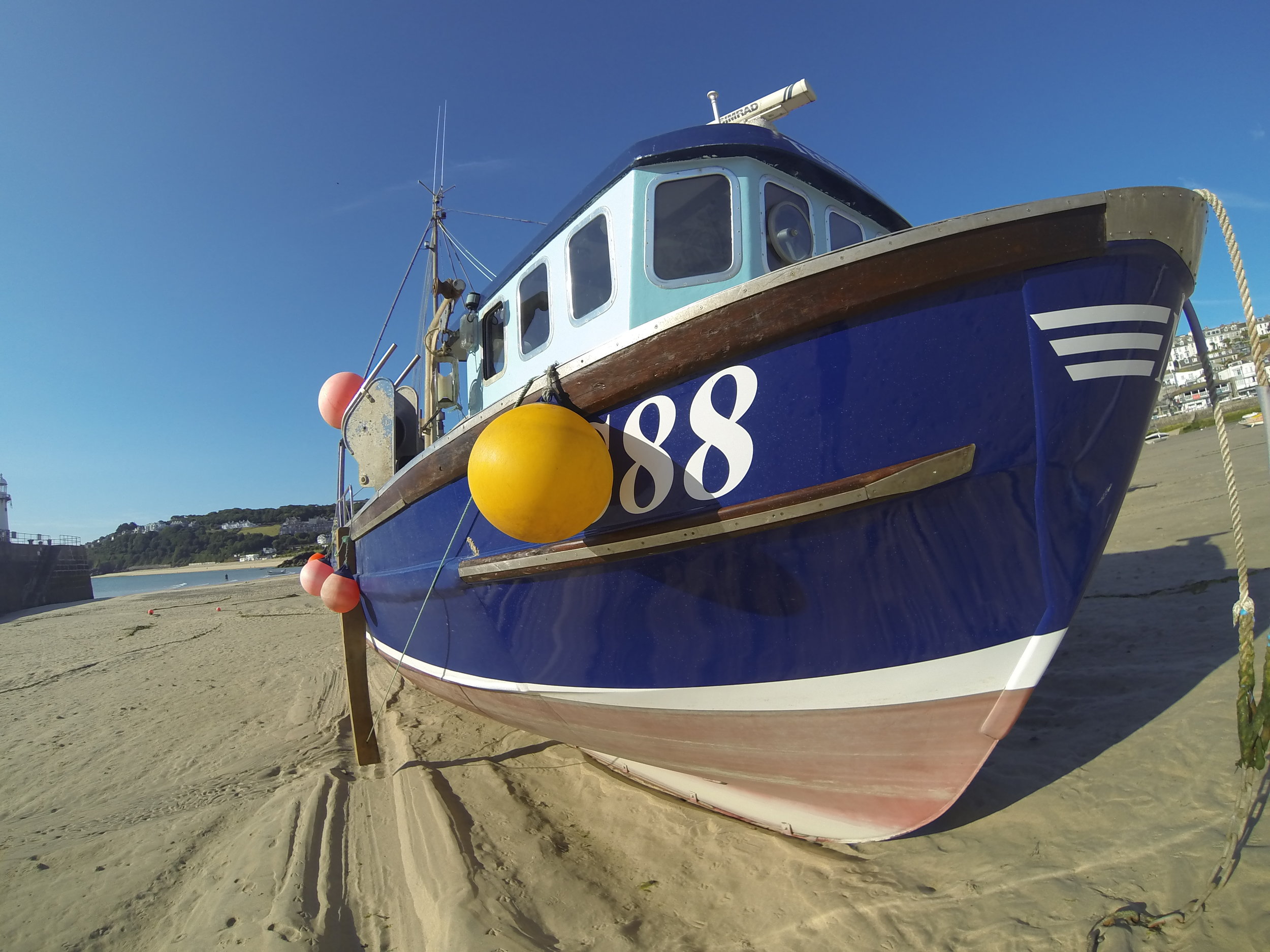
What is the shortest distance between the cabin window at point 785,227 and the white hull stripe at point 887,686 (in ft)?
6.05

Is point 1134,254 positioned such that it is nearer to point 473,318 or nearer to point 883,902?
point 883,902

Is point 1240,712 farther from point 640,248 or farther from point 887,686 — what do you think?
point 640,248

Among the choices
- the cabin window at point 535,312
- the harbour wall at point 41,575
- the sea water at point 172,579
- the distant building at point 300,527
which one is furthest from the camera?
the distant building at point 300,527

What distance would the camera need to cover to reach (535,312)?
3537mm

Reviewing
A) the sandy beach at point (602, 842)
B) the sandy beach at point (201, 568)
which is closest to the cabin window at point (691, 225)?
the sandy beach at point (602, 842)

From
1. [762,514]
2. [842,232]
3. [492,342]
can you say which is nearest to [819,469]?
[762,514]

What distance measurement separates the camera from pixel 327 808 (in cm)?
349

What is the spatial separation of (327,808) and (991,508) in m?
3.85

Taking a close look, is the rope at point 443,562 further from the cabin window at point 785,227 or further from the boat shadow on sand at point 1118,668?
the boat shadow on sand at point 1118,668

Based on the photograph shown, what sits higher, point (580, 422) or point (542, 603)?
point (580, 422)

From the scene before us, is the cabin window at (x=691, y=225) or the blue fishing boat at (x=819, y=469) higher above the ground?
the cabin window at (x=691, y=225)

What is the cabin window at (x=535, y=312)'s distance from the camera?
3.43 meters

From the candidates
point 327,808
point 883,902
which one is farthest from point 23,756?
point 883,902

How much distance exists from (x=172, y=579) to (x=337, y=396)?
80055 millimetres
